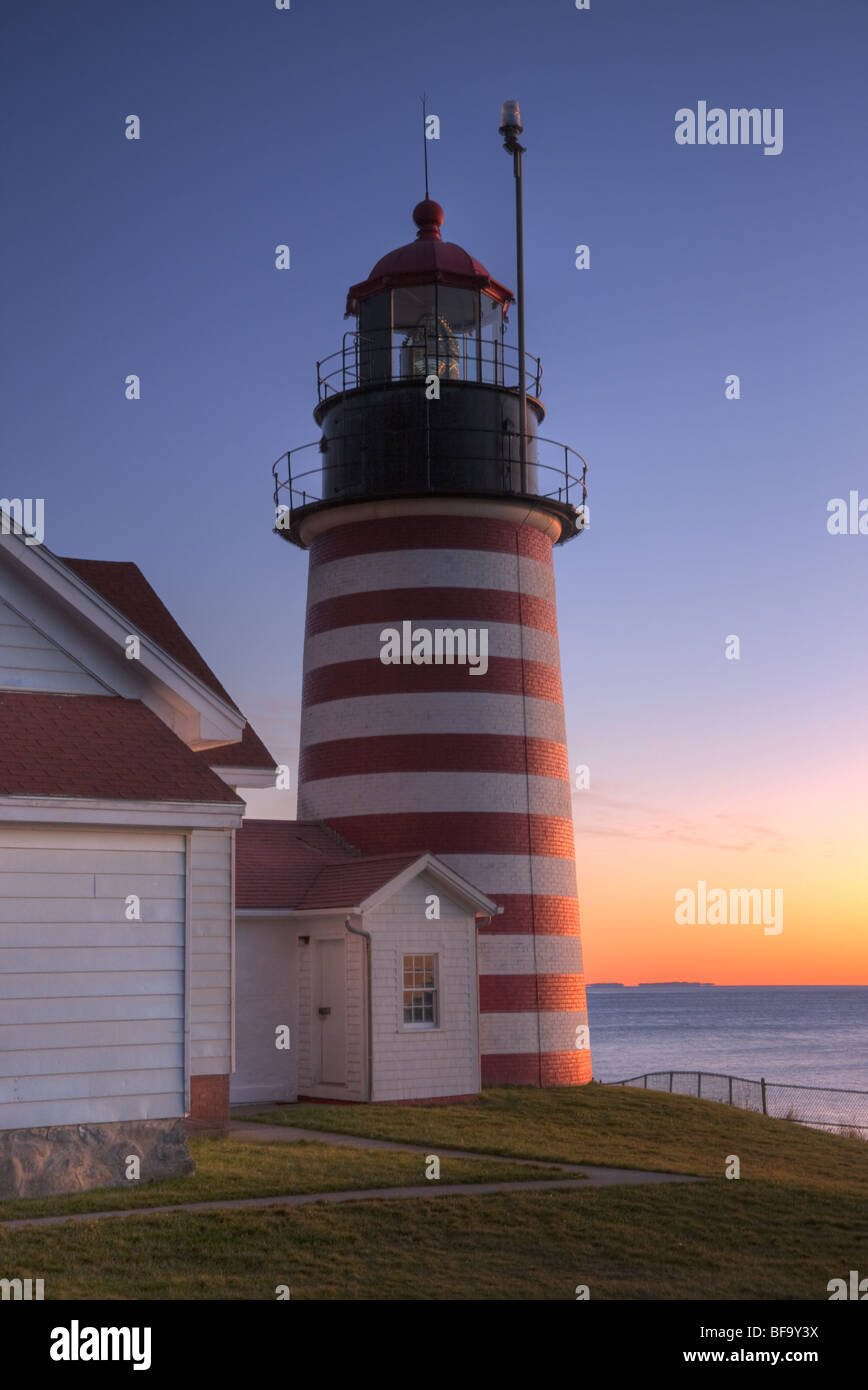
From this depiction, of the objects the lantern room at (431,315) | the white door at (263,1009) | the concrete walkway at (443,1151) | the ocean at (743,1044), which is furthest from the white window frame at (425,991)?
the ocean at (743,1044)

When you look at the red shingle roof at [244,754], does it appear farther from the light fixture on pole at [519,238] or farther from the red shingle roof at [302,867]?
the light fixture on pole at [519,238]

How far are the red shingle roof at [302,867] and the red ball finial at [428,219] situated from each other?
11.8m

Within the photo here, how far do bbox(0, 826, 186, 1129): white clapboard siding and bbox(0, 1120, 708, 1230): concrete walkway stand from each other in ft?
5.18

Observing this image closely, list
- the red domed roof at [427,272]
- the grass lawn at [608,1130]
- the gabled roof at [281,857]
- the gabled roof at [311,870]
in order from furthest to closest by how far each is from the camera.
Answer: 1. the red domed roof at [427,272]
2. the gabled roof at [281,857]
3. the gabled roof at [311,870]
4. the grass lawn at [608,1130]

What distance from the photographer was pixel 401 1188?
15.3 metres

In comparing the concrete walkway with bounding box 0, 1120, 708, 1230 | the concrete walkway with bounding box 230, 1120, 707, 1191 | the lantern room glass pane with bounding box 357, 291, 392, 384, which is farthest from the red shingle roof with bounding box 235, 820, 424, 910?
the lantern room glass pane with bounding box 357, 291, 392, 384

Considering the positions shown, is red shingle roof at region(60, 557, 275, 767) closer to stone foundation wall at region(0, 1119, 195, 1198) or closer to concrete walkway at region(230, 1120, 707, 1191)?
concrete walkway at region(230, 1120, 707, 1191)

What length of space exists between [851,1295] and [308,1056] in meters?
15.3

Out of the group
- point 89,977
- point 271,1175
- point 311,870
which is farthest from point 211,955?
point 311,870

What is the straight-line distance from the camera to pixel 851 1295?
442 inches

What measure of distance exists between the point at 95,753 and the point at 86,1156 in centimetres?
406

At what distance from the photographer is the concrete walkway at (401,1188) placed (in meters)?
13.6
